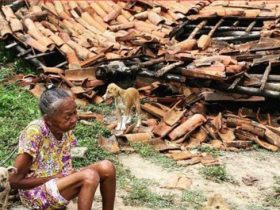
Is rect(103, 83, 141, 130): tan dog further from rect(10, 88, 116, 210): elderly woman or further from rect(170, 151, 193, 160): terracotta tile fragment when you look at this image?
rect(10, 88, 116, 210): elderly woman

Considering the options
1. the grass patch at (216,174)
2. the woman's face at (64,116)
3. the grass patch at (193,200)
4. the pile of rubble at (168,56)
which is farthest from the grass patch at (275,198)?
the woman's face at (64,116)

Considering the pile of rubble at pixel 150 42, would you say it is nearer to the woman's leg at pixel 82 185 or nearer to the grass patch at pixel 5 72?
the grass patch at pixel 5 72

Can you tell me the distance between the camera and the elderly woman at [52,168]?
13.1 feet

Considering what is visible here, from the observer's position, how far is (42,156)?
13.6 feet

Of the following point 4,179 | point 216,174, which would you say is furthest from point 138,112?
point 4,179

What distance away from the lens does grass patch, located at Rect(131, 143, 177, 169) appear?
6.47 metres

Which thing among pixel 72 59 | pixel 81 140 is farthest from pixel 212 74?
pixel 72 59

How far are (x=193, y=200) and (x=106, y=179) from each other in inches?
62.4

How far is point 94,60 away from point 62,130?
4988mm

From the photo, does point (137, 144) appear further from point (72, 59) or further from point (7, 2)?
point (7, 2)

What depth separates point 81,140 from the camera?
6.80m

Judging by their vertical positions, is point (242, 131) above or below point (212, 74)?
below

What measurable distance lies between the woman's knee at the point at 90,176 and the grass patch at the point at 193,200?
62.8 inches

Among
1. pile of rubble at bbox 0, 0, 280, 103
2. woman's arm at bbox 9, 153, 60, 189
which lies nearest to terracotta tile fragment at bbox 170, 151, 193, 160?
pile of rubble at bbox 0, 0, 280, 103
